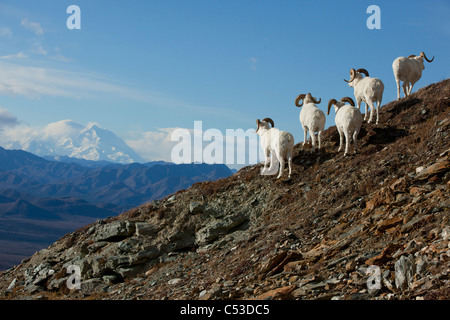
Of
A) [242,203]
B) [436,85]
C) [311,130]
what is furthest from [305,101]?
[436,85]

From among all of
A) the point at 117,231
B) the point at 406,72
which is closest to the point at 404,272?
the point at 117,231

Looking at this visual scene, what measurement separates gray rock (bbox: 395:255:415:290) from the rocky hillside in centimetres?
2

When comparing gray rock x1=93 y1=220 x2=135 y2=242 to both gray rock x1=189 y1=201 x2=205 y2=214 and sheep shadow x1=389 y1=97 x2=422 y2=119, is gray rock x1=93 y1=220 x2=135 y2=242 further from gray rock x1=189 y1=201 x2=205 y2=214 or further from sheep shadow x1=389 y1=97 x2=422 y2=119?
sheep shadow x1=389 y1=97 x2=422 y2=119

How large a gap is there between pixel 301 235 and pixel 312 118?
829 cm

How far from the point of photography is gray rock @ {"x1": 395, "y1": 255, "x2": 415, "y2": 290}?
8.86m


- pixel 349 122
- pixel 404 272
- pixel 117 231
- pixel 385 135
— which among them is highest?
pixel 349 122

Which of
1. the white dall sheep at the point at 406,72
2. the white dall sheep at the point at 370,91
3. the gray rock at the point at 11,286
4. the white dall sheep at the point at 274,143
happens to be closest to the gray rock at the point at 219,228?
the white dall sheep at the point at 274,143

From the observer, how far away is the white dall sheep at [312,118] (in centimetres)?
2141

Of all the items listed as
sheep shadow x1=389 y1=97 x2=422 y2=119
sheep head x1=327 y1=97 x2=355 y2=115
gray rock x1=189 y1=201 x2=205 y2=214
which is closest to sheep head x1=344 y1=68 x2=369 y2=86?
sheep shadow x1=389 y1=97 x2=422 y2=119

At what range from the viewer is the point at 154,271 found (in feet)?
61.6

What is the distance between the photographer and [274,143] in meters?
20.8

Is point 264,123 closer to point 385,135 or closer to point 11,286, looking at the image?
point 385,135
